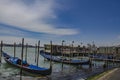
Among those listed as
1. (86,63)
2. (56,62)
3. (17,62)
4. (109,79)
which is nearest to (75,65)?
(86,63)

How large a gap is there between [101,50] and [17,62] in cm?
5499

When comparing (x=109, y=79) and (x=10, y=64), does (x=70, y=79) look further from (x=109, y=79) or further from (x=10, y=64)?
(x=10, y=64)

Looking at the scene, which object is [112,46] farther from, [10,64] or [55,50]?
[10,64]

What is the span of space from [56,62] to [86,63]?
28.4 ft

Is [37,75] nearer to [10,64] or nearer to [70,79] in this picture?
[70,79]

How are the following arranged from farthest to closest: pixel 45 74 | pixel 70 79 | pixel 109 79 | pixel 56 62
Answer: pixel 56 62 < pixel 45 74 < pixel 70 79 < pixel 109 79

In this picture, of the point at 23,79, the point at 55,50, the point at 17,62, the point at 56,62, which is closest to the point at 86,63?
the point at 56,62

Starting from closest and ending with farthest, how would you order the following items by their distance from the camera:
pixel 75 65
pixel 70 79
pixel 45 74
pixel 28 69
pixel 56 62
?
pixel 70 79 → pixel 45 74 → pixel 28 69 → pixel 75 65 → pixel 56 62

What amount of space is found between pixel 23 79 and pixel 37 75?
130 inches

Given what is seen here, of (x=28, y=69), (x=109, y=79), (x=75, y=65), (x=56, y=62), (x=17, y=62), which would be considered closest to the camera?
(x=109, y=79)

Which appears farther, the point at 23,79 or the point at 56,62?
the point at 56,62

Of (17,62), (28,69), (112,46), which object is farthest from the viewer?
(112,46)

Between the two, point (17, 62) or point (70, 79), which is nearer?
point (70, 79)

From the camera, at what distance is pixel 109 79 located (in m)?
21.6
